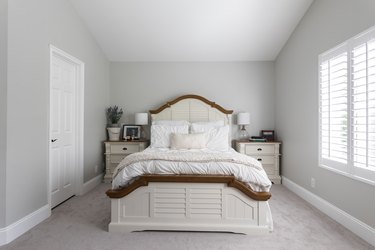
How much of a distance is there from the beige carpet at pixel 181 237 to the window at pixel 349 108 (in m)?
0.65

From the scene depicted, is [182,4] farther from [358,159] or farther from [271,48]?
[358,159]

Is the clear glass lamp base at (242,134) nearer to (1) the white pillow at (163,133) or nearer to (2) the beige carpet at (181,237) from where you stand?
(1) the white pillow at (163,133)

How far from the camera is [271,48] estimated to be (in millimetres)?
4215

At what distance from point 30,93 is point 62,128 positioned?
2.83 ft

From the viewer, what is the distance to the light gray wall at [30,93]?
2.21 meters

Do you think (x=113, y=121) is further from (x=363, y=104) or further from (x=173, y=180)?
(x=363, y=104)

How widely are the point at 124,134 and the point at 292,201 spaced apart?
3.19 metres

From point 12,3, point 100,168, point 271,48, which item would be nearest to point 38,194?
point 100,168

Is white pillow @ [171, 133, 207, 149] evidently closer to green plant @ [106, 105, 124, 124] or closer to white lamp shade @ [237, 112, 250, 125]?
white lamp shade @ [237, 112, 250, 125]

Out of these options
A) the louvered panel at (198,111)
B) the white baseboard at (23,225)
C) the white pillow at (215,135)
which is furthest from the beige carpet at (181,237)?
the louvered panel at (198,111)

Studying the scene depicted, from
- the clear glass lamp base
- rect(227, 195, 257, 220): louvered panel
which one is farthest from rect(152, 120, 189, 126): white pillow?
rect(227, 195, 257, 220): louvered panel

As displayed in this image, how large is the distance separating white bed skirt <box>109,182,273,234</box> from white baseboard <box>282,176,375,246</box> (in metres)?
0.86

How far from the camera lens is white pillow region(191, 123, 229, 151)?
383 centimetres

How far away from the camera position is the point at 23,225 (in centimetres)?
232
